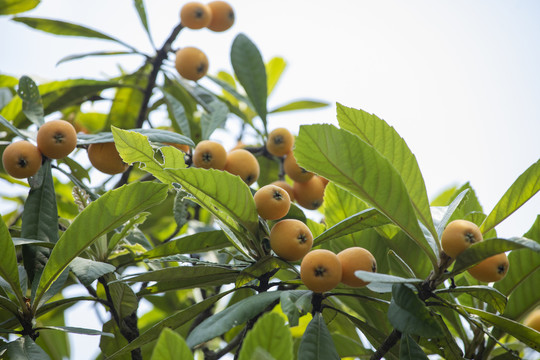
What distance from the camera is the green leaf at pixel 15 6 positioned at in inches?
99.9

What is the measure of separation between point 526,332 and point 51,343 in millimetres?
1987

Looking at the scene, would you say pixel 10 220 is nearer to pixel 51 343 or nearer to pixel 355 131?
pixel 51 343

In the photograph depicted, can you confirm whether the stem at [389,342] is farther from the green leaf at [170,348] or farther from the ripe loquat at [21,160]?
the ripe loquat at [21,160]

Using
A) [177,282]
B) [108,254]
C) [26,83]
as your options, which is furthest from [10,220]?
[177,282]

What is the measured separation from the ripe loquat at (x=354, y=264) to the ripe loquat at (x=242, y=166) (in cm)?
59

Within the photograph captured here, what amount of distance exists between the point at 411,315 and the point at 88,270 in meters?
0.79

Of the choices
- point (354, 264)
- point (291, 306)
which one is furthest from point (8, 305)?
point (354, 264)

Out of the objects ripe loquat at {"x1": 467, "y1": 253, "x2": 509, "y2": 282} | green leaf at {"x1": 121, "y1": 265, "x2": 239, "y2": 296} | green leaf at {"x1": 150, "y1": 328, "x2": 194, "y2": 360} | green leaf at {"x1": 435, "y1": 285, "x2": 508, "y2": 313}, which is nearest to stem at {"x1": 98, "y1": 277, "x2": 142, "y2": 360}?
green leaf at {"x1": 121, "y1": 265, "x2": 239, "y2": 296}

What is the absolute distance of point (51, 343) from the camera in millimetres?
2545

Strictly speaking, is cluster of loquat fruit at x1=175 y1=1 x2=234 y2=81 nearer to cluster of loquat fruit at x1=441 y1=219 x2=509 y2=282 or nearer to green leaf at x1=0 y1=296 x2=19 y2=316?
green leaf at x1=0 y1=296 x2=19 y2=316

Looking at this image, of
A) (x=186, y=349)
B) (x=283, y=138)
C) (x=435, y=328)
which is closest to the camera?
(x=186, y=349)

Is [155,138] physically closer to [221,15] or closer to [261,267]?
[261,267]

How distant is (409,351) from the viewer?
1.33 metres

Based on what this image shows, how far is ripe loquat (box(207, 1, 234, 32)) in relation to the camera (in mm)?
2650
